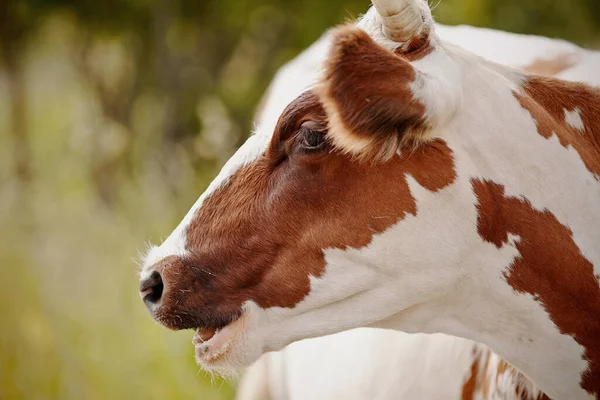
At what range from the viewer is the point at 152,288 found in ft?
8.70

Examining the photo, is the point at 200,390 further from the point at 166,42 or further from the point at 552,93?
the point at 166,42

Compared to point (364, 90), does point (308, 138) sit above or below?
below

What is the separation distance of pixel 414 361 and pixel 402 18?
134 centimetres

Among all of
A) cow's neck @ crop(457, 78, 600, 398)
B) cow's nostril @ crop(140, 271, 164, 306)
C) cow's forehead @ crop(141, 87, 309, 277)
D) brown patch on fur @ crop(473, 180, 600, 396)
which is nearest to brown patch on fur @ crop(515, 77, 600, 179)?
cow's neck @ crop(457, 78, 600, 398)

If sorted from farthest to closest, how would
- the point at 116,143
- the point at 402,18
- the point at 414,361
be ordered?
the point at 116,143 < the point at 414,361 < the point at 402,18

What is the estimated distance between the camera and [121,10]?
11203mm

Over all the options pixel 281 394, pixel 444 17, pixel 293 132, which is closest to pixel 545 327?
pixel 293 132

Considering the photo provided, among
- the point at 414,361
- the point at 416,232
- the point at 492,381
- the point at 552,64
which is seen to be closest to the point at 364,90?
the point at 416,232

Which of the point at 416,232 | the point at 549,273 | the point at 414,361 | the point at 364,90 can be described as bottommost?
the point at 414,361

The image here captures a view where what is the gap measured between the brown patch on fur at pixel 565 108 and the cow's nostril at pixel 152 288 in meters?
1.11

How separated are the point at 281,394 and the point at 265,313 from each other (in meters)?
1.86

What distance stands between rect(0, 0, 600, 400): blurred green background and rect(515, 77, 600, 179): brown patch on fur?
1.45 metres

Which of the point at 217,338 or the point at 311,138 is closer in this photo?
the point at 311,138

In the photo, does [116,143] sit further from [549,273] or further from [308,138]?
[549,273]
